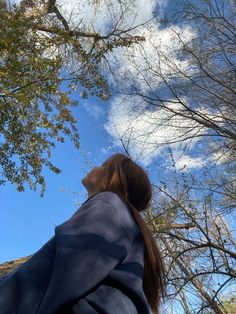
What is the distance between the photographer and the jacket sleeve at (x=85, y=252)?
120 cm

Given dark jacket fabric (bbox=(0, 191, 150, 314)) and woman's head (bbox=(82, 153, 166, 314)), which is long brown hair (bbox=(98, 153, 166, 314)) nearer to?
woman's head (bbox=(82, 153, 166, 314))

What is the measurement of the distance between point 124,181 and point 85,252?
0.57 meters

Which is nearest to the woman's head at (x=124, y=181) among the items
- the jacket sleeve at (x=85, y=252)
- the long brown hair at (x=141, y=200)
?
the long brown hair at (x=141, y=200)

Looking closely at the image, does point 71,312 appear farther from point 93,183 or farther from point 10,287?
point 93,183

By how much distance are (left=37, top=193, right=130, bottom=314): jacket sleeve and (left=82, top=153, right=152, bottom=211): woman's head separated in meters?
0.27

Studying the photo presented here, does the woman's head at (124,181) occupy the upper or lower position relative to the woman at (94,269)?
upper

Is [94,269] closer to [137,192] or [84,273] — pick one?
[84,273]

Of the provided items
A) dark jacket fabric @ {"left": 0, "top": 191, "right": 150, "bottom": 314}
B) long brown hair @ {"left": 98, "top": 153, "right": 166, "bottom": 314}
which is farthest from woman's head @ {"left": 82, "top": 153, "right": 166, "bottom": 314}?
dark jacket fabric @ {"left": 0, "top": 191, "right": 150, "bottom": 314}

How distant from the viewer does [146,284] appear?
5.48ft

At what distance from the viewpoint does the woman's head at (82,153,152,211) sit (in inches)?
71.9

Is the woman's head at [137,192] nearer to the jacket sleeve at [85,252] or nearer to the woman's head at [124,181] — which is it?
the woman's head at [124,181]

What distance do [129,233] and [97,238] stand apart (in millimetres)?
220

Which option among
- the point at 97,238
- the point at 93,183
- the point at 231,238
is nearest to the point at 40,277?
the point at 97,238

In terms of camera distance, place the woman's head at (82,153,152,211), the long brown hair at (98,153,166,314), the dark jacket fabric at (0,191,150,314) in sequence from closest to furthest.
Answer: the dark jacket fabric at (0,191,150,314) < the long brown hair at (98,153,166,314) < the woman's head at (82,153,152,211)
